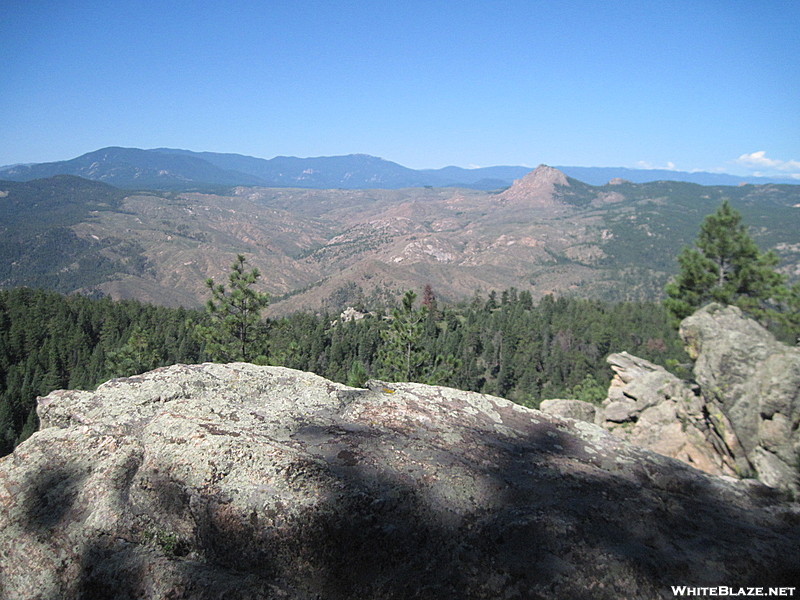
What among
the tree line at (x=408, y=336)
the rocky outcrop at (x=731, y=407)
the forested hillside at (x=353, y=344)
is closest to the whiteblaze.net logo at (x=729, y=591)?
the rocky outcrop at (x=731, y=407)

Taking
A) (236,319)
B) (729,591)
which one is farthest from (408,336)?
(729,591)

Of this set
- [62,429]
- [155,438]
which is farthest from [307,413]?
[62,429]

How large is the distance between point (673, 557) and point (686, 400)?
775 inches

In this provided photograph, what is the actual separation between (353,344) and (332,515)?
92.4 meters

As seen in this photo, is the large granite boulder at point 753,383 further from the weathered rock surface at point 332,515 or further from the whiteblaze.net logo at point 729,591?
the whiteblaze.net logo at point 729,591

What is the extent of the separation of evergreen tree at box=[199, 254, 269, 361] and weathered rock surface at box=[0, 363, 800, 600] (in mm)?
18655

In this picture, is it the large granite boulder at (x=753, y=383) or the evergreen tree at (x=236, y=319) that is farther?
the evergreen tree at (x=236, y=319)

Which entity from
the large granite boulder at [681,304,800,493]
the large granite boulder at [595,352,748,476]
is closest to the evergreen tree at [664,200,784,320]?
the large granite boulder at [681,304,800,493]

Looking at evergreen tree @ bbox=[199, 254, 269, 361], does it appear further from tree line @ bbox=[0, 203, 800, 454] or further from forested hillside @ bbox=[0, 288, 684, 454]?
forested hillside @ bbox=[0, 288, 684, 454]

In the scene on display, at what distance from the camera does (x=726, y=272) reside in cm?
2470

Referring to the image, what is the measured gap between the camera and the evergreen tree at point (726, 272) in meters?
23.5

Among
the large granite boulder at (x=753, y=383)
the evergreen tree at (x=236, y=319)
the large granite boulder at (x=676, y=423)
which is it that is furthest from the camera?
the evergreen tree at (x=236, y=319)

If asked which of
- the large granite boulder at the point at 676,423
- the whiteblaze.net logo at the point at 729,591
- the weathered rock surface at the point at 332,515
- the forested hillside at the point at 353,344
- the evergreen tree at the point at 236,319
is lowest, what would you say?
the forested hillside at the point at 353,344

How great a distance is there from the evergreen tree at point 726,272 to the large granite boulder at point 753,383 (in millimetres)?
3732
